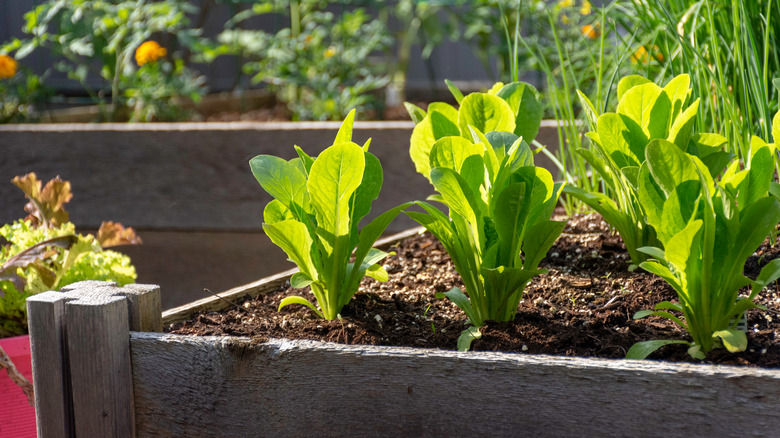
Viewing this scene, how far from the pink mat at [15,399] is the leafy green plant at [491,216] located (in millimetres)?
734

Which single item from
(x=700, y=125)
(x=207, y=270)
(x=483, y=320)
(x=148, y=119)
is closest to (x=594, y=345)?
(x=483, y=320)

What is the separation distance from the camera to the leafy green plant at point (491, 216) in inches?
30.8

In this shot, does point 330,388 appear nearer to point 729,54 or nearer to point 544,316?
point 544,316

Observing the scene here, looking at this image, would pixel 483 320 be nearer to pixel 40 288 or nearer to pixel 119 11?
pixel 40 288

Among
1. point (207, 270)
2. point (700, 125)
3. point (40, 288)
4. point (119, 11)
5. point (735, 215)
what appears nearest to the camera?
point (735, 215)

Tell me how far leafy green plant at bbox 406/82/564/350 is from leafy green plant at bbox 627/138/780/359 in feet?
0.40

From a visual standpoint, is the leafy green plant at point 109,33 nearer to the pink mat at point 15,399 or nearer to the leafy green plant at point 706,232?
the pink mat at point 15,399

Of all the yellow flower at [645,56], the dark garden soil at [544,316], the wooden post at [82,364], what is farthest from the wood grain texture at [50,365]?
the yellow flower at [645,56]

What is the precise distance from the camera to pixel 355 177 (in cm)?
79

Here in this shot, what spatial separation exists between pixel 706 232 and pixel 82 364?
0.71m

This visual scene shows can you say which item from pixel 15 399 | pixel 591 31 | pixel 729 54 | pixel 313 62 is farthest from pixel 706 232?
pixel 313 62

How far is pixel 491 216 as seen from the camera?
0.82 m

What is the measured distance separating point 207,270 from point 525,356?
1855mm

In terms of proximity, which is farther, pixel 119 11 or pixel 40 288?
pixel 119 11
